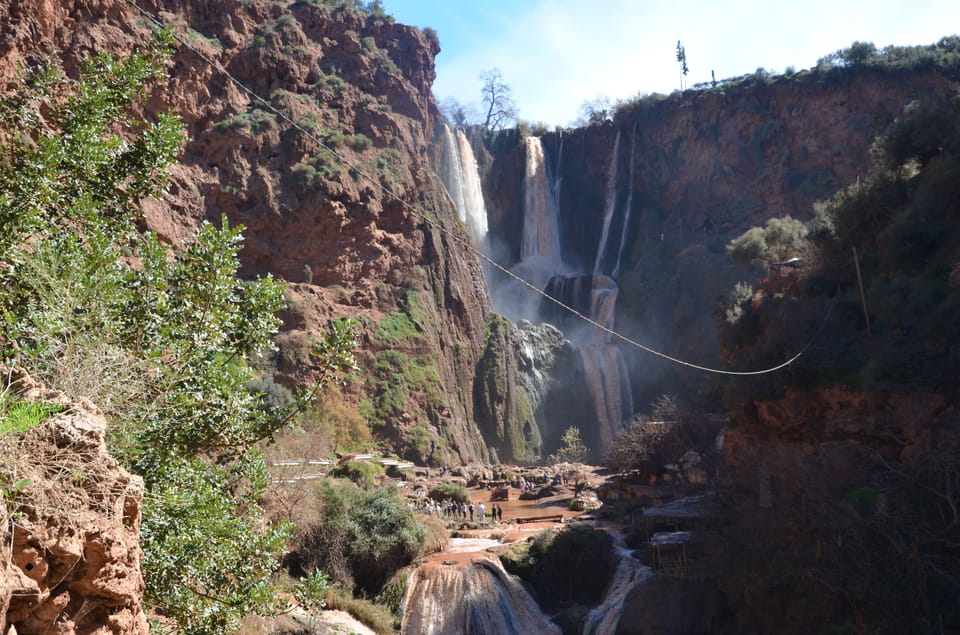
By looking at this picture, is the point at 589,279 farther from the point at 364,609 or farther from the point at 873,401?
the point at 364,609

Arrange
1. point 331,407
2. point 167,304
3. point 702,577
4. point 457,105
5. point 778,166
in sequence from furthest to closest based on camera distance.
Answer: point 457,105, point 778,166, point 331,407, point 702,577, point 167,304

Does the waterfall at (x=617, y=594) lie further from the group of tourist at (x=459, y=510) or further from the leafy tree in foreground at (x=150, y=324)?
the leafy tree in foreground at (x=150, y=324)

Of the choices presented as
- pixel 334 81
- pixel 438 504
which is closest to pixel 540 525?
pixel 438 504

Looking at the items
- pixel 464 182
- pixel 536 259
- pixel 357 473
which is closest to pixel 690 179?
pixel 536 259

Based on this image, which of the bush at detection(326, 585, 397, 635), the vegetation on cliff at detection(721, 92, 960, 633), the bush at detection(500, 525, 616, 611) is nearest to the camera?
the vegetation on cliff at detection(721, 92, 960, 633)

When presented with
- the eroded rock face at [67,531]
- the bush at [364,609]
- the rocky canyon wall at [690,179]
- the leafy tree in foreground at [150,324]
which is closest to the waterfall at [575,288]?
the rocky canyon wall at [690,179]

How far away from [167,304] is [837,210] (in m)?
27.3

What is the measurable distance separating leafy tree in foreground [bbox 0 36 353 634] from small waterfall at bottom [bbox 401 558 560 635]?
14207 mm

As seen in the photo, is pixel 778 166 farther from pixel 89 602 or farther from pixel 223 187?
pixel 89 602

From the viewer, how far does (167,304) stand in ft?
20.9

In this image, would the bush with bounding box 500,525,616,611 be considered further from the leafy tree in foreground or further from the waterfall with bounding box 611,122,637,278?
the waterfall with bounding box 611,122,637,278

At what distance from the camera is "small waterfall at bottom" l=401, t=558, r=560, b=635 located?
2000 cm

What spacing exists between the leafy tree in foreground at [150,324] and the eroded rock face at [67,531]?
46.5 inches

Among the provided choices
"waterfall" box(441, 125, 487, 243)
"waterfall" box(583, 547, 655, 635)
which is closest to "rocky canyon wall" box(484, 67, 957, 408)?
"waterfall" box(441, 125, 487, 243)
